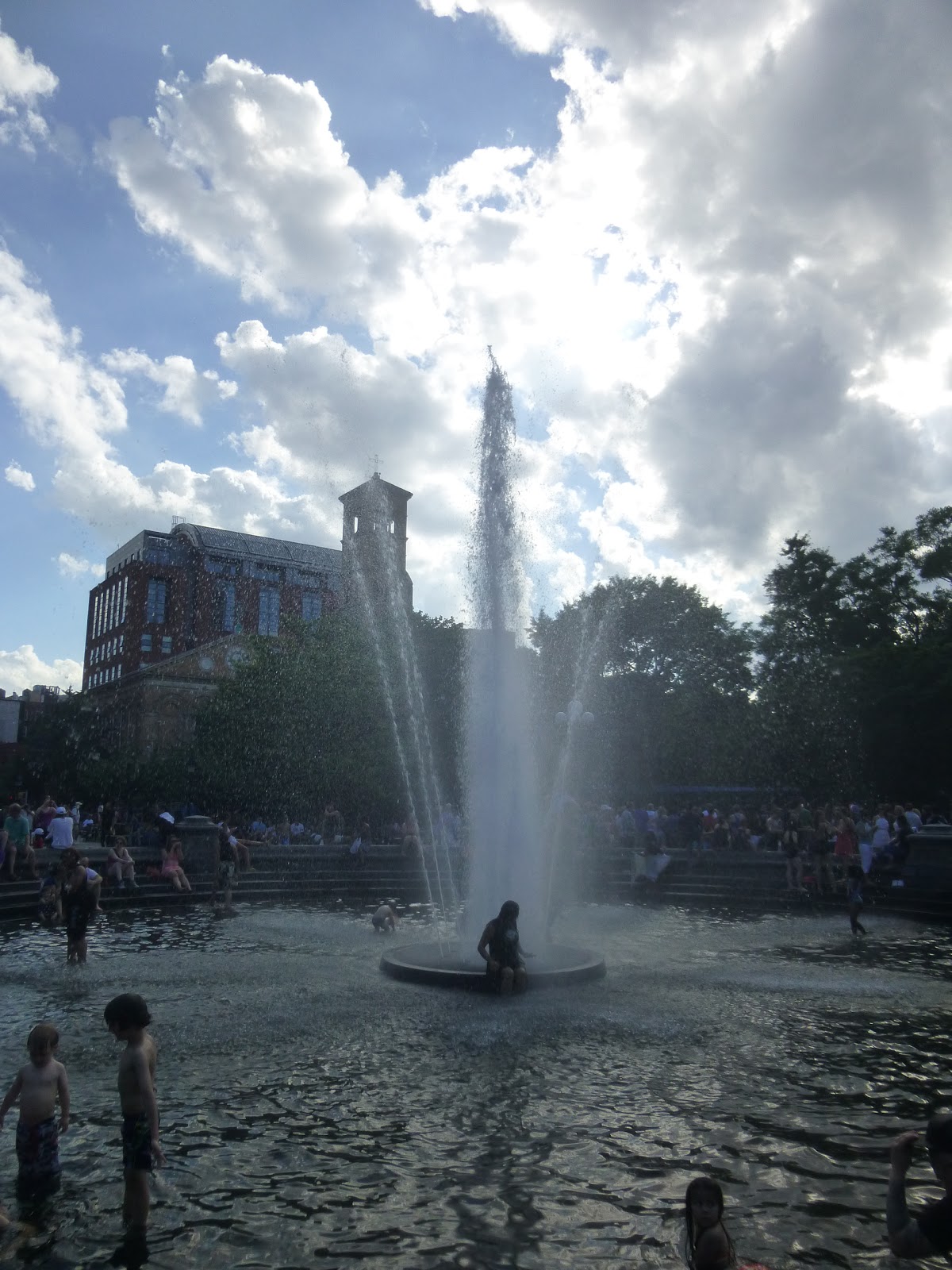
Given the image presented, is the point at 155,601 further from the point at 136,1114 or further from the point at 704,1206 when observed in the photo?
the point at 704,1206

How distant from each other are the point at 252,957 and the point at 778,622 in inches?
1822

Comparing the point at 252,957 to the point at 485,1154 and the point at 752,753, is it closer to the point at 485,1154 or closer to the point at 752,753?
the point at 485,1154

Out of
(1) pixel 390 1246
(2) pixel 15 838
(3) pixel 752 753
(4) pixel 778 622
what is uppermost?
(4) pixel 778 622

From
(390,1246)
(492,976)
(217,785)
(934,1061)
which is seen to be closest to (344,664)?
(217,785)

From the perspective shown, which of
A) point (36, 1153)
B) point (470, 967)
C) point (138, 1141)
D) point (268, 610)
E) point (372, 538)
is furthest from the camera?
point (268, 610)

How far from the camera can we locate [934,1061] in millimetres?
A: 8602

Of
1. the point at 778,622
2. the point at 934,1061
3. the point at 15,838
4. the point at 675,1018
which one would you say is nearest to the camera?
the point at 934,1061

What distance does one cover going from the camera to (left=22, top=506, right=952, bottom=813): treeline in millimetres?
38125

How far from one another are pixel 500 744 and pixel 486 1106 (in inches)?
335

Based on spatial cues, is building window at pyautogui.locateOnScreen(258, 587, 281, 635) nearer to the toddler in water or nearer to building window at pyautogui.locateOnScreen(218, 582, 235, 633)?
building window at pyautogui.locateOnScreen(218, 582, 235, 633)

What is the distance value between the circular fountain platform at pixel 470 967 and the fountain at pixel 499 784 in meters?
0.03

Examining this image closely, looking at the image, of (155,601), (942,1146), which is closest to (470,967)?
(942,1146)

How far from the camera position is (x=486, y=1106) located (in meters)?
7.25

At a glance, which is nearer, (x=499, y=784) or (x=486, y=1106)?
(x=486, y=1106)
